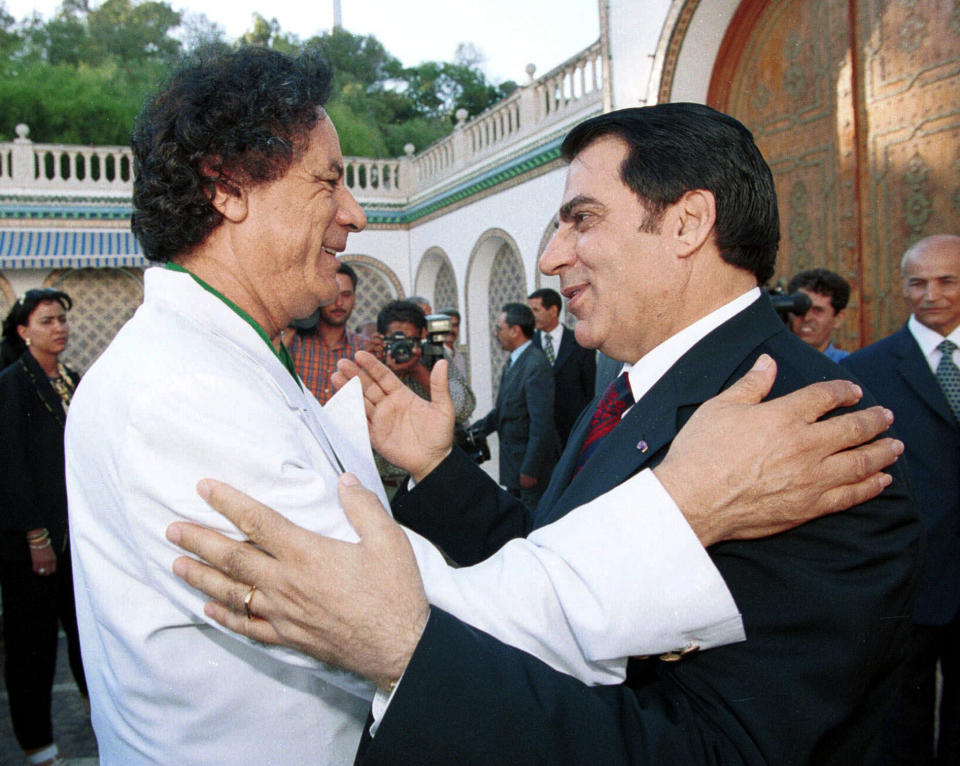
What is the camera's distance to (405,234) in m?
14.7

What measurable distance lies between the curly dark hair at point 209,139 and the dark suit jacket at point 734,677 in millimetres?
804

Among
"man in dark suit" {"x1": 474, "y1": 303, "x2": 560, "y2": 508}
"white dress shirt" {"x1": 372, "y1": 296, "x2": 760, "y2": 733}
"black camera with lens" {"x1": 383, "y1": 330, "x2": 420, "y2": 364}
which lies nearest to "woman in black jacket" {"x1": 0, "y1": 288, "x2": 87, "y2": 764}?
"black camera with lens" {"x1": 383, "y1": 330, "x2": 420, "y2": 364}

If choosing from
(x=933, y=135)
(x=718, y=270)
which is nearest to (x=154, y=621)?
(x=718, y=270)

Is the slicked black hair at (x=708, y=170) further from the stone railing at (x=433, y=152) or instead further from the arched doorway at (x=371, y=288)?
the arched doorway at (x=371, y=288)

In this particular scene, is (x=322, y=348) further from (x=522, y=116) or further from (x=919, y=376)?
(x=522, y=116)

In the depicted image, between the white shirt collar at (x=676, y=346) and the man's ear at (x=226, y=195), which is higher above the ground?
the man's ear at (x=226, y=195)

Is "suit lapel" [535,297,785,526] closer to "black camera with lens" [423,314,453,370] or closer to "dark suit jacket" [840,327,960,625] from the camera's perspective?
"dark suit jacket" [840,327,960,625]

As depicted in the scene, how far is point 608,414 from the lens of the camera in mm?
1523

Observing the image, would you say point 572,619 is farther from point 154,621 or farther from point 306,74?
point 306,74

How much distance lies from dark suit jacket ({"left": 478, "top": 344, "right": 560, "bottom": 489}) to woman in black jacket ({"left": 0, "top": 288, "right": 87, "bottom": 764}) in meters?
2.27

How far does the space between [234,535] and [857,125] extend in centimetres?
497

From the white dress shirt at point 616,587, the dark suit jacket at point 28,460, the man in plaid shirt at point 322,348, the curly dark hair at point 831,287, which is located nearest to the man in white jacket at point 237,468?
the white dress shirt at point 616,587

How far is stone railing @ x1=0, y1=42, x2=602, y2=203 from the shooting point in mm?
8977

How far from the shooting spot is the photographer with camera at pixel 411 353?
13.2 feet
